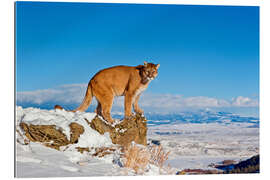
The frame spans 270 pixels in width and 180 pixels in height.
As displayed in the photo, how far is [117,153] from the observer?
8.38 metres

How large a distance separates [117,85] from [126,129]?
3.85 ft

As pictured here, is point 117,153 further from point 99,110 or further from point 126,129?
point 99,110

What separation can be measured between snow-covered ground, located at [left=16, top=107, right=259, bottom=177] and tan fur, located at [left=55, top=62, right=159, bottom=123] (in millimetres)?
464

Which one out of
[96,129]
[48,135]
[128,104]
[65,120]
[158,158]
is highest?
[128,104]

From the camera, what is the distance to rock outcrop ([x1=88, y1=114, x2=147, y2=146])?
29.0 feet

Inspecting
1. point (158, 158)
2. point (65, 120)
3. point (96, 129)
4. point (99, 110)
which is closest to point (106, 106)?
point (99, 110)

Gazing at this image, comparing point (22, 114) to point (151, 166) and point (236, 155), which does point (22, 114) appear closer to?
point (151, 166)

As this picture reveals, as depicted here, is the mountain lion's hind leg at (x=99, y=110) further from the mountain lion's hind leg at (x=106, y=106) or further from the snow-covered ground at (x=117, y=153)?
the snow-covered ground at (x=117, y=153)

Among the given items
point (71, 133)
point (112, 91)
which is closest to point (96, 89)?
point (112, 91)

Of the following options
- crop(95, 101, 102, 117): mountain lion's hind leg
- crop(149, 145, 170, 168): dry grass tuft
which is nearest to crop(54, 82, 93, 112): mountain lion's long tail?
crop(95, 101, 102, 117): mountain lion's hind leg

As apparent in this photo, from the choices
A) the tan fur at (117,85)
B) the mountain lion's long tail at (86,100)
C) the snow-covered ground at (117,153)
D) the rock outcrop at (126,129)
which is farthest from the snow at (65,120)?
the tan fur at (117,85)

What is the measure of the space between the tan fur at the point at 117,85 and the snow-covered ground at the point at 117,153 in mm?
464

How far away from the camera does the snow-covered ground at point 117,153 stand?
7.63 meters

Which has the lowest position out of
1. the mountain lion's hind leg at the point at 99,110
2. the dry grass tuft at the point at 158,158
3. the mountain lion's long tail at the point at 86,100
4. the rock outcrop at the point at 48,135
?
the dry grass tuft at the point at 158,158
